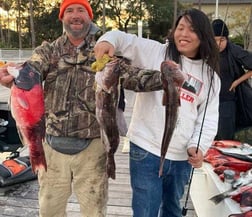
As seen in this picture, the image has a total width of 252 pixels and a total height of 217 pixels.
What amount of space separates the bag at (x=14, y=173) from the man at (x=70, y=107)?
1671 millimetres

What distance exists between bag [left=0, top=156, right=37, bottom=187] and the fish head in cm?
239

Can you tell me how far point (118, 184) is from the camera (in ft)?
13.1

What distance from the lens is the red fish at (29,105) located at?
167 cm

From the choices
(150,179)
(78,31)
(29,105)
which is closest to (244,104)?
(150,179)

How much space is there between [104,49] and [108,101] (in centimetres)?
24

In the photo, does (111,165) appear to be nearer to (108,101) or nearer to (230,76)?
(108,101)

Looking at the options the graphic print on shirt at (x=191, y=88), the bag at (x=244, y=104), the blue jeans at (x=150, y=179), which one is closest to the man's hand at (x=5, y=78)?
the blue jeans at (x=150, y=179)

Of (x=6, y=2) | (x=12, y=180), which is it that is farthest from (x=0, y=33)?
(x=12, y=180)

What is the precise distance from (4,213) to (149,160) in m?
1.88

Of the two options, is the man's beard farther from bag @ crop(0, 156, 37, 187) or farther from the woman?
bag @ crop(0, 156, 37, 187)

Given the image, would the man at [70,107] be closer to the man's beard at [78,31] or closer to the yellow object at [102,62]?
the man's beard at [78,31]

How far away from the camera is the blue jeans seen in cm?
208

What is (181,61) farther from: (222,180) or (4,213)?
(4,213)

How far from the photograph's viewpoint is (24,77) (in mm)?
1672
